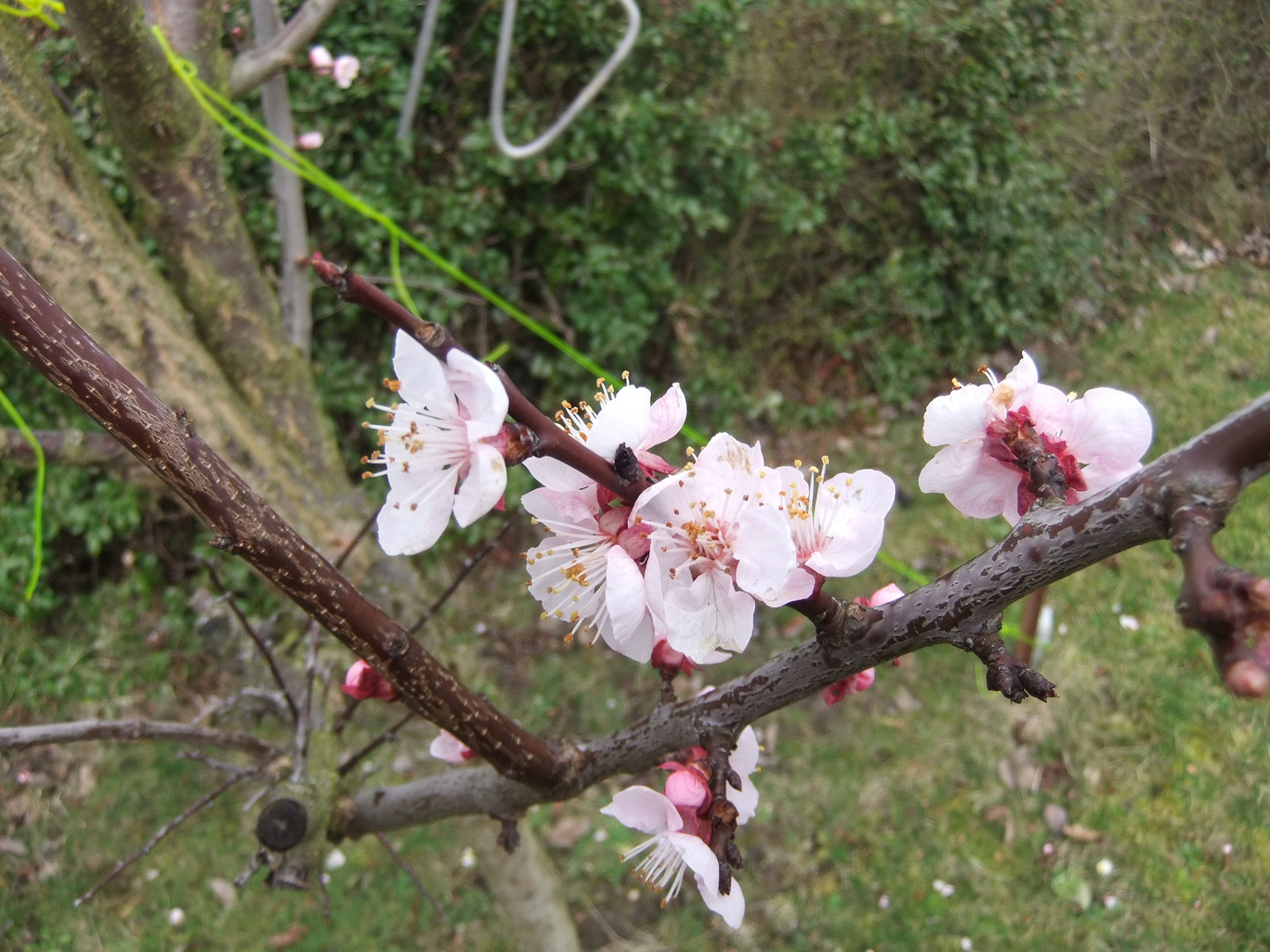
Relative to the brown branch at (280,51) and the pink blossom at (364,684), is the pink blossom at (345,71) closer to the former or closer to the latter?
the brown branch at (280,51)

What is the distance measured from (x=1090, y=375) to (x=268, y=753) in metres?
4.66

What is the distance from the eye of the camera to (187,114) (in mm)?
1963

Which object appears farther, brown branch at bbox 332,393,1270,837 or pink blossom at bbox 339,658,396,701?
pink blossom at bbox 339,658,396,701

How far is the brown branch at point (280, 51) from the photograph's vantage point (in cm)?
212

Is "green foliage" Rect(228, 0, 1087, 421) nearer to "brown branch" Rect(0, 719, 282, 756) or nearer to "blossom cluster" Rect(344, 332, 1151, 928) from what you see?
"brown branch" Rect(0, 719, 282, 756)

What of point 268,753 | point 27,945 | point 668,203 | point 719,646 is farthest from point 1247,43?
point 27,945

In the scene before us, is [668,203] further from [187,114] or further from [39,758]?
[39,758]

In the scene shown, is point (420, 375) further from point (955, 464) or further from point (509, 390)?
point (955, 464)

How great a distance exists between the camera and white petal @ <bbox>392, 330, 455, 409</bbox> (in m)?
0.72

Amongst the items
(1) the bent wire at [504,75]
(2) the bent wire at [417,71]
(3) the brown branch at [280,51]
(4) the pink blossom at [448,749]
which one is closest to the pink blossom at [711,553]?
(4) the pink blossom at [448,749]

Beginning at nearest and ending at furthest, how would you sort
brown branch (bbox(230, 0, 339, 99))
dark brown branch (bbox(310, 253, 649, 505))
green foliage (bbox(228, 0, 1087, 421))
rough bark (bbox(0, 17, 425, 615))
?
1. dark brown branch (bbox(310, 253, 649, 505))
2. rough bark (bbox(0, 17, 425, 615))
3. brown branch (bbox(230, 0, 339, 99))
4. green foliage (bbox(228, 0, 1087, 421))

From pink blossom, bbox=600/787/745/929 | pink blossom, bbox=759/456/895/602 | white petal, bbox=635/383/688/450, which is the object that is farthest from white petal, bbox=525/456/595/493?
pink blossom, bbox=600/787/745/929

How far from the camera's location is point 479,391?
719mm

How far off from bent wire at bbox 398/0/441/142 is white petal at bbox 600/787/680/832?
329cm
